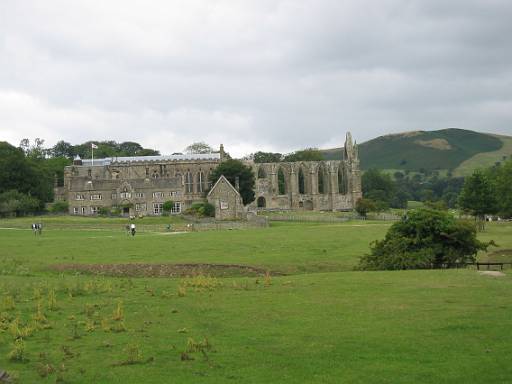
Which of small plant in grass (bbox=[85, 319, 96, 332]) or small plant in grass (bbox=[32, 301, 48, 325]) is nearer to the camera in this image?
small plant in grass (bbox=[85, 319, 96, 332])

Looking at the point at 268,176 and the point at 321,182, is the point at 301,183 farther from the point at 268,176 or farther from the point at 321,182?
the point at 268,176

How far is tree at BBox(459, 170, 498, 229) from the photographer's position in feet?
227

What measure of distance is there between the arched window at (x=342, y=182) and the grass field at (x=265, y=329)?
10816 centimetres

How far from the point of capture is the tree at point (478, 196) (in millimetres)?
69312

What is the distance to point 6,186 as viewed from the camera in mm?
108312

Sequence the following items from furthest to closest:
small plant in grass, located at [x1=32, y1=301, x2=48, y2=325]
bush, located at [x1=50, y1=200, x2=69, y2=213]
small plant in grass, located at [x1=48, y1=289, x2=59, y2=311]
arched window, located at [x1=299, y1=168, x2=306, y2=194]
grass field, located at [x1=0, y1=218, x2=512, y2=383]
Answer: arched window, located at [x1=299, y1=168, x2=306, y2=194], bush, located at [x1=50, y1=200, x2=69, y2=213], small plant in grass, located at [x1=48, y1=289, x2=59, y2=311], small plant in grass, located at [x1=32, y1=301, x2=48, y2=325], grass field, located at [x1=0, y1=218, x2=512, y2=383]

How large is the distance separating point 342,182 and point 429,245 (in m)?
107

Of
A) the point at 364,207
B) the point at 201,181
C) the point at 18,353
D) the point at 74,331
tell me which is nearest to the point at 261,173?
the point at 201,181

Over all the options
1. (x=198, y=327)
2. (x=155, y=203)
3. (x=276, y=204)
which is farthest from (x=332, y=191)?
(x=198, y=327)

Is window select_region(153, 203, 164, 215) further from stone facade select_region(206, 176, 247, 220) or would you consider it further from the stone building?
stone facade select_region(206, 176, 247, 220)

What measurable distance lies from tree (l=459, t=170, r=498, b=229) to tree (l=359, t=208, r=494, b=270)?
39.7 m

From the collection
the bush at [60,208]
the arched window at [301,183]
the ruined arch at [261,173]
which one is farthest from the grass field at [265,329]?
the arched window at [301,183]

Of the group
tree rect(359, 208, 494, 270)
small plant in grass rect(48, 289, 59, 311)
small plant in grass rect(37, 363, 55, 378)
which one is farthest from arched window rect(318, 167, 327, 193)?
small plant in grass rect(37, 363, 55, 378)

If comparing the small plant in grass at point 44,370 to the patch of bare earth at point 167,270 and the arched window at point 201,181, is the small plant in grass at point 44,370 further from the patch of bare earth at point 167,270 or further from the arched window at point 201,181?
the arched window at point 201,181
